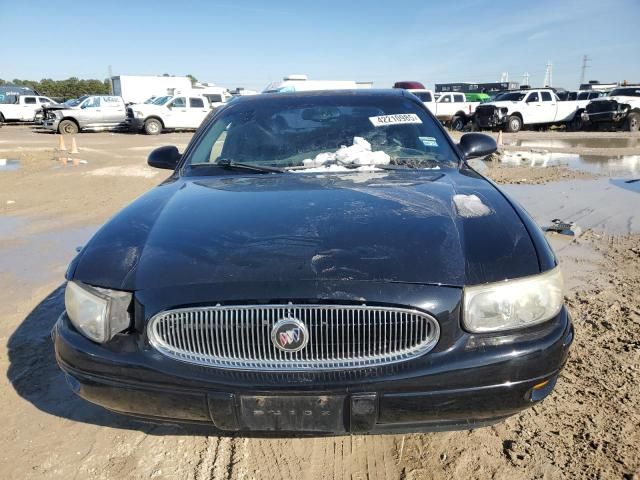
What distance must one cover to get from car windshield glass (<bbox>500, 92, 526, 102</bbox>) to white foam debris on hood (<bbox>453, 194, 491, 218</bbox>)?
889 inches

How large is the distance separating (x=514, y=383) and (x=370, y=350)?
544 mm

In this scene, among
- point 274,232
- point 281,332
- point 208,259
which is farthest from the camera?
point 274,232

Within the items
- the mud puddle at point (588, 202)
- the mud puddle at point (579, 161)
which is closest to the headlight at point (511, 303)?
the mud puddle at point (588, 202)

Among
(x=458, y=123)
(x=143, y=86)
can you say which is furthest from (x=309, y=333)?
(x=143, y=86)

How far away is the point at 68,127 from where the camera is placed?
76.6 feet

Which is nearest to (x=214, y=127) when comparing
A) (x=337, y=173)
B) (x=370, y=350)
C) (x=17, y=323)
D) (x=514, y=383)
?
(x=337, y=173)

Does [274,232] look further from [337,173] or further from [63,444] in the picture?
[63,444]

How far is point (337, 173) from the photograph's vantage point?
3061mm

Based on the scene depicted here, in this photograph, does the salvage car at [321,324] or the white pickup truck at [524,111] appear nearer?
the salvage car at [321,324]

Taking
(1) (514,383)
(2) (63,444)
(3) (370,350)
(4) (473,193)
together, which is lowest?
(2) (63,444)

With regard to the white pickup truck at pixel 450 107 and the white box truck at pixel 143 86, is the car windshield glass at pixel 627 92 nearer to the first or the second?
the white pickup truck at pixel 450 107

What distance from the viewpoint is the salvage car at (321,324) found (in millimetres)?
1792

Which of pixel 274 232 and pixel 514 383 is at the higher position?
pixel 274 232

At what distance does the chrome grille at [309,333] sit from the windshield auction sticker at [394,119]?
196cm
